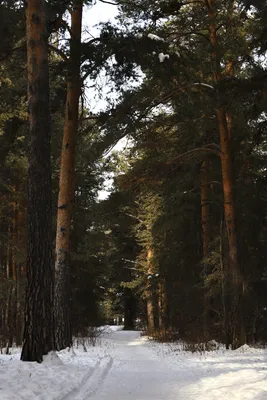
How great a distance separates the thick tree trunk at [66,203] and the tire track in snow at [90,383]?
2.18 m

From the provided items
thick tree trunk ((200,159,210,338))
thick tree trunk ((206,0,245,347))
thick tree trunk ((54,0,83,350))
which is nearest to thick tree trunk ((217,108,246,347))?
thick tree trunk ((206,0,245,347))

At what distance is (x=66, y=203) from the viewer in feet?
40.7

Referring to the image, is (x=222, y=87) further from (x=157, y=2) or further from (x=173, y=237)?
(x=173, y=237)

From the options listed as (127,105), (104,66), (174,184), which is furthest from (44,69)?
(174,184)

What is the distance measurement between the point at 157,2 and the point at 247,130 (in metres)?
5.55

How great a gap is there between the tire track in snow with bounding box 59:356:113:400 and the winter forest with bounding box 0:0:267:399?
3.43 ft

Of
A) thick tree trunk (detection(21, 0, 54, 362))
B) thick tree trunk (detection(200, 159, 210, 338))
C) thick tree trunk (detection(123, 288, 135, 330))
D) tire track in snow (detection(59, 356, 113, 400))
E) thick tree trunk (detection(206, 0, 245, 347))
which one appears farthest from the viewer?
thick tree trunk (detection(123, 288, 135, 330))

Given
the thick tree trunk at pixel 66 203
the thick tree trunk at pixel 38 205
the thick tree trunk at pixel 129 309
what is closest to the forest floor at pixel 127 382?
the thick tree trunk at pixel 38 205

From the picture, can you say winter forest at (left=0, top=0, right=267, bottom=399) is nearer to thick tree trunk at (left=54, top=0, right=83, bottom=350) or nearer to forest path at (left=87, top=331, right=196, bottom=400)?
thick tree trunk at (left=54, top=0, right=83, bottom=350)

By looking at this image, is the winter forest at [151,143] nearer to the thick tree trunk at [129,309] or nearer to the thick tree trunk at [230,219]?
the thick tree trunk at [230,219]

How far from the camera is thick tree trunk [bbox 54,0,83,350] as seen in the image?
1173 centimetres

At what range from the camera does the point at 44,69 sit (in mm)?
9023

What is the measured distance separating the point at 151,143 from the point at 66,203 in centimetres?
431

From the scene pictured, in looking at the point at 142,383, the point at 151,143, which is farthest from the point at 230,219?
the point at 142,383
